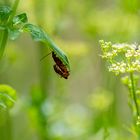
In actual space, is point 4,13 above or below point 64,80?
above

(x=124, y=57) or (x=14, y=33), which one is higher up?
(x=14, y=33)

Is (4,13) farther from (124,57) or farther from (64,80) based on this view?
(64,80)

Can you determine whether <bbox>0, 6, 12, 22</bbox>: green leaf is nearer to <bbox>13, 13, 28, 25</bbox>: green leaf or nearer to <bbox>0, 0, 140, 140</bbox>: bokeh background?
<bbox>13, 13, 28, 25</bbox>: green leaf

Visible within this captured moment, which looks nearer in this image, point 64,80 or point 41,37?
point 41,37

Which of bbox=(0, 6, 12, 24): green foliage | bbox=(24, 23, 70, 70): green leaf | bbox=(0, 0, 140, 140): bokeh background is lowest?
bbox=(0, 0, 140, 140): bokeh background

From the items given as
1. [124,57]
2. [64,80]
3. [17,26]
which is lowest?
[64,80]

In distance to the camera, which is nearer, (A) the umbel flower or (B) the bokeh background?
(A) the umbel flower

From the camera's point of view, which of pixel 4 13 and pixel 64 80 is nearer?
pixel 4 13

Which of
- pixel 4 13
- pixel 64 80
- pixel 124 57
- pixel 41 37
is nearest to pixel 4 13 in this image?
pixel 4 13

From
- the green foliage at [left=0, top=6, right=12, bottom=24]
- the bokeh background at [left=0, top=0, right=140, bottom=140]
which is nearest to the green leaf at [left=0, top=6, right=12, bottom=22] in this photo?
the green foliage at [left=0, top=6, right=12, bottom=24]

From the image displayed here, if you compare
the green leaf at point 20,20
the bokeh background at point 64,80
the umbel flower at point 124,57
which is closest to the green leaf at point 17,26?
the green leaf at point 20,20

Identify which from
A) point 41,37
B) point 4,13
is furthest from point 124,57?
point 4,13

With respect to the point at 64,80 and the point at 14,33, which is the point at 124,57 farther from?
the point at 64,80

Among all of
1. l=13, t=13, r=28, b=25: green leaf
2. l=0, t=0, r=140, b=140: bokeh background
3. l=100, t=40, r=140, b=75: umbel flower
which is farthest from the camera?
l=0, t=0, r=140, b=140: bokeh background
